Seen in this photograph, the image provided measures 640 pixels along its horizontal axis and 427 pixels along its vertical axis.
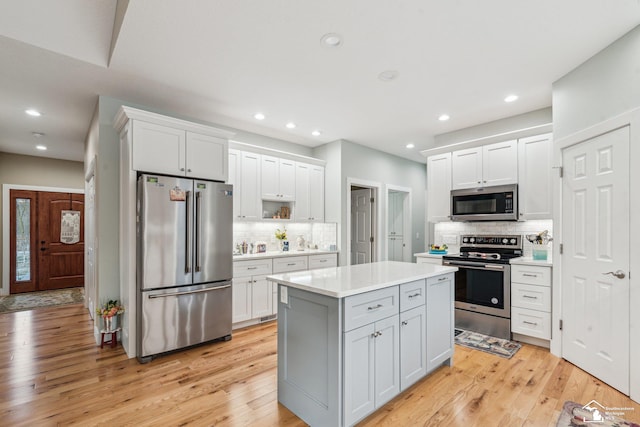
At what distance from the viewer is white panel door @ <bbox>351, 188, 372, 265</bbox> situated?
6105 mm

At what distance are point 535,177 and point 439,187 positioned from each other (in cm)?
123

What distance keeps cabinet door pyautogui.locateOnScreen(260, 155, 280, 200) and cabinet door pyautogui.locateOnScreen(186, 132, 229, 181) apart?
94 centimetres

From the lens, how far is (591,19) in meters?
2.25

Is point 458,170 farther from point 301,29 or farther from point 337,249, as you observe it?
Result: point 301,29

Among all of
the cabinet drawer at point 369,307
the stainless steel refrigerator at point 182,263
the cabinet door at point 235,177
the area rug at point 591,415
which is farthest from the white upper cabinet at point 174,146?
the area rug at point 591,415

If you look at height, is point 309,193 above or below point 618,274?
above

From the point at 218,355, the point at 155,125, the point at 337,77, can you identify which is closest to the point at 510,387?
the point at 218,355

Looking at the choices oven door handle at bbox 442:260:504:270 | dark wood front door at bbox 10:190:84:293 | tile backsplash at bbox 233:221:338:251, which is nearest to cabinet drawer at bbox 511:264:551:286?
oven door handle at bbox 442:260:504:270

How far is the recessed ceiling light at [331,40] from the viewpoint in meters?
2.39

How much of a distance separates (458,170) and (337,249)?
222 cm

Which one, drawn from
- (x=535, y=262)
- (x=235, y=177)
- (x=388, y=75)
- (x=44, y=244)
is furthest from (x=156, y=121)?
(x=44, y=244)

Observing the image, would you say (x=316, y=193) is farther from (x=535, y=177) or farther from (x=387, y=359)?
(x=387, y=359)

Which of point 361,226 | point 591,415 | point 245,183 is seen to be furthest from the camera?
point 361,226

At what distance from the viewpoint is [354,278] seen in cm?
234
